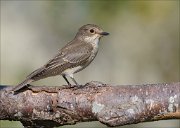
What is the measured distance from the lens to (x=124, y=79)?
432 inches

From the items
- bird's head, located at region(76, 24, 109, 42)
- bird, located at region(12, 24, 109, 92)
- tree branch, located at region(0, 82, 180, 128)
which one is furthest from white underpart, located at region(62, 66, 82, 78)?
tree branch, located at region(0, 82, 180, 128)

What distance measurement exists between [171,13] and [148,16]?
1.13 feet

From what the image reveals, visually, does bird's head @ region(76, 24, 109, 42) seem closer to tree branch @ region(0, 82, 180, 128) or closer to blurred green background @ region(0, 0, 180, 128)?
blurred green background @ region(0, 0, 180, 128)

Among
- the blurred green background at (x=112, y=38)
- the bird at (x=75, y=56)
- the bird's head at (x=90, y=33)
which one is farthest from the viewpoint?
the blurred green background at (x=112, y=38)

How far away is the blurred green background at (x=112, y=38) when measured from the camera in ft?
30.5

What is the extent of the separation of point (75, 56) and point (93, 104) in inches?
A: 88.7

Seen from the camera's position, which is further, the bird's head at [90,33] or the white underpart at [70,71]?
the bird's head at [90,33]

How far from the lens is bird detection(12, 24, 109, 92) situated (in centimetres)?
765

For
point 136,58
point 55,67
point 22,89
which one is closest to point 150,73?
point 136,58

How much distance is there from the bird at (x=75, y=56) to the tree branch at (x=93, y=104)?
926 millimetres

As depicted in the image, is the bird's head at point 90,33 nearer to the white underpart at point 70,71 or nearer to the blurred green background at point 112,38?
the blurred green background at point 112,38

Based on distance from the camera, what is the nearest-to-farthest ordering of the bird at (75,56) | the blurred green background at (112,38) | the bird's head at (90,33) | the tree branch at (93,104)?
the tree branch at (93,104) < the bird at (75,56) < the bird's head at (90,33) < the blurred green background at (112,38)

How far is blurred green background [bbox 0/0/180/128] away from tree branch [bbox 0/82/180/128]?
178cm

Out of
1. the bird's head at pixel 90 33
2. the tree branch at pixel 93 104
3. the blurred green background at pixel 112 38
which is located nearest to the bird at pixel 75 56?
the bird's head at pixel 90 33
